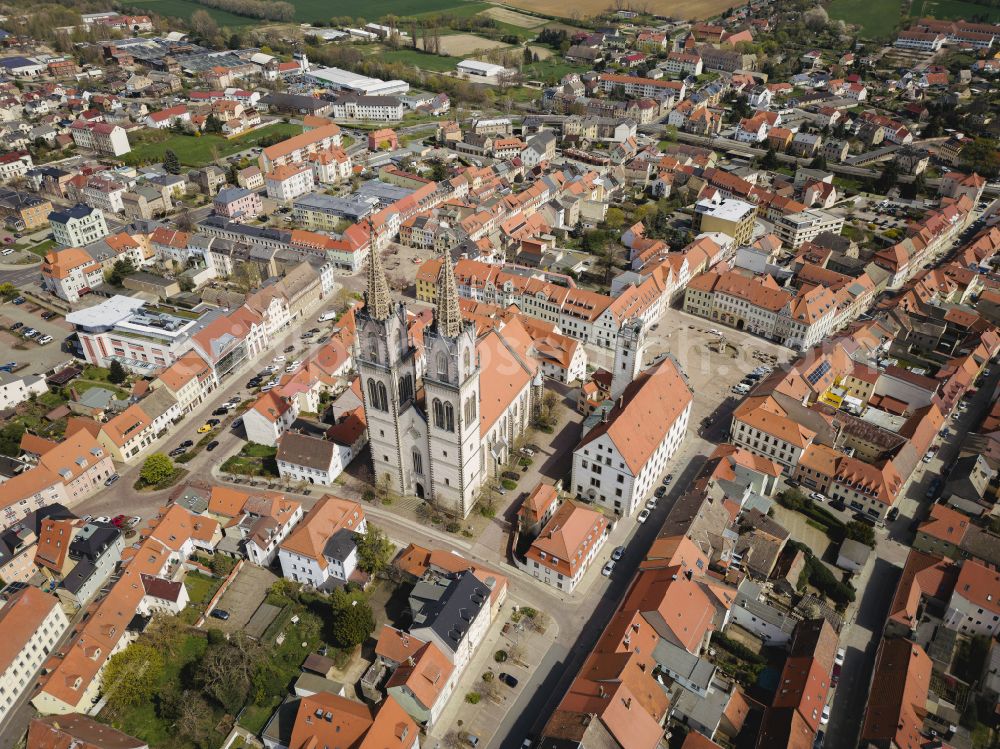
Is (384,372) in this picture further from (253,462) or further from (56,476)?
(56,476)

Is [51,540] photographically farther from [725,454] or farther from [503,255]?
[503,255]

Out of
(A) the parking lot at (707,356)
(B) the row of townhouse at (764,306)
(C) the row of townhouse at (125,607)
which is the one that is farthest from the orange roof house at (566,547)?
(B) the row of townhouse at (764,306)

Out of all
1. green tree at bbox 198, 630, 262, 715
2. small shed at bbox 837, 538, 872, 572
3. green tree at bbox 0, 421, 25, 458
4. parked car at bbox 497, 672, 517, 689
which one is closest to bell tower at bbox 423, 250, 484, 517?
parked car at bbox 497, 672, 517, 689

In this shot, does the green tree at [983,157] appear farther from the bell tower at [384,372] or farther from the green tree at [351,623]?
the green tree at [351,623]

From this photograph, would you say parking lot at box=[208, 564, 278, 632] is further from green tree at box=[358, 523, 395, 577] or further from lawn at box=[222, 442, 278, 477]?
lawn at box=[222, 442, 278, 477]

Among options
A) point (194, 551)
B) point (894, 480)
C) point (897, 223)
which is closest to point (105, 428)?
point (194, 551)

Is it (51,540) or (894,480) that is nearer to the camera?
(51,540)
